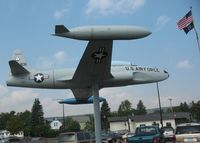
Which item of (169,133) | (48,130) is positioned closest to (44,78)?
(169,133)

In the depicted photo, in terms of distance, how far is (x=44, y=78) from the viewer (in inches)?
1021

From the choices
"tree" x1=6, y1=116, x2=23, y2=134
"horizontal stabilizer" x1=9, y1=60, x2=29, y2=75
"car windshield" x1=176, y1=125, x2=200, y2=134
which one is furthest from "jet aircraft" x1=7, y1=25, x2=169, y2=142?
"tree" x1=6, y1=116, x2=23, y2=134

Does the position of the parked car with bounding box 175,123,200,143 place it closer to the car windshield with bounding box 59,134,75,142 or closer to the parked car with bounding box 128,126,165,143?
the parked car with bounding box 128,126,165,143

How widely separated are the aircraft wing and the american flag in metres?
9.08

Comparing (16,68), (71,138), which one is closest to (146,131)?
(71,138)

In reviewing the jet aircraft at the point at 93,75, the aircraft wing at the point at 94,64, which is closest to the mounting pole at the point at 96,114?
the jet aircraft at the point at 93,75

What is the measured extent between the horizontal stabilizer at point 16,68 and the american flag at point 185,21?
12.5 meters

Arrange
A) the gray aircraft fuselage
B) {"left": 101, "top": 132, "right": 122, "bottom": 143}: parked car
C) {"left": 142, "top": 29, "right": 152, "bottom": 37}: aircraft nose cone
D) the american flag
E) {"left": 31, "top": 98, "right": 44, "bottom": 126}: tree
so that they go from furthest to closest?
{"left": 31, "top": 98, "right": 44, "bottom": 126}: tree < {"left": 101, "top": 132, "right": 122, "bottom": 143}: parked car < the american flag < the gray aircraft fuselage < {"left": 142, "top": 29, "right": 152, "bottom": 37}: aircraft nose cone

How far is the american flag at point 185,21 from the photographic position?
101 feet

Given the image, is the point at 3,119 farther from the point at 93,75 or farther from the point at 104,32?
the point at 104,32

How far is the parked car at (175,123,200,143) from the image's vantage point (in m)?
18.4

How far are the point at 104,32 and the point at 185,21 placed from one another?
44.2 feet

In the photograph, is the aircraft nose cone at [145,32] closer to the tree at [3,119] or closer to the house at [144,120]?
the house at [144,120]

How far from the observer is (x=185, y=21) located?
30.8 meters
